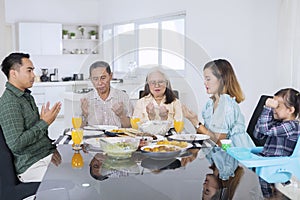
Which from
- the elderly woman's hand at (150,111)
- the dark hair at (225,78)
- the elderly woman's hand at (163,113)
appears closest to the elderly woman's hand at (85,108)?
the elderly woman's hand at (150,111)

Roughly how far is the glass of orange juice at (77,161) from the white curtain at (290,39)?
213 cm

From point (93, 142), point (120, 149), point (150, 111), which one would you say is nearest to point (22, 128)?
point (93, 142)

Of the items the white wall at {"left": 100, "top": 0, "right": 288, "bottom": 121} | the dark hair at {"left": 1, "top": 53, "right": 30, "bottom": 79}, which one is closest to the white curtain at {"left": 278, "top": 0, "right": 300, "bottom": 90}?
the white wall at {"left": 100, "top": 0, "right": 288, "bottom": 121}

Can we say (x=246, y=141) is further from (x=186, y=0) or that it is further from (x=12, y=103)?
(x=186, y=0)

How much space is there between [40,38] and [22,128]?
562 centimetres

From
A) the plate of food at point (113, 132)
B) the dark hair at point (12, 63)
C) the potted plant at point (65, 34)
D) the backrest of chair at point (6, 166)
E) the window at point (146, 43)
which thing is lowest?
the backrest of chair at point (6, 166)

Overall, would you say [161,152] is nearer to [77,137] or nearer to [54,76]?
[77,137]

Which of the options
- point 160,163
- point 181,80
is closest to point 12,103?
point 160,163

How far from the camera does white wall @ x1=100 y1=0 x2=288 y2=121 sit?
3996mm

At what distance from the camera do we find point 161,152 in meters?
2.05

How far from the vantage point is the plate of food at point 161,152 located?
2051mm

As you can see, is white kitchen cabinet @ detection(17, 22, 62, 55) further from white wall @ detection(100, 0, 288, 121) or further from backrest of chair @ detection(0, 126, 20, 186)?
backrest of chair @ detection(0, 126, 20, 186)

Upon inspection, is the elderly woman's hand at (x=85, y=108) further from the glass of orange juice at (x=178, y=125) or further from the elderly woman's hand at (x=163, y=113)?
the glass of orange juice at (x=178, y=125)

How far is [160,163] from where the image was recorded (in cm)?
200
